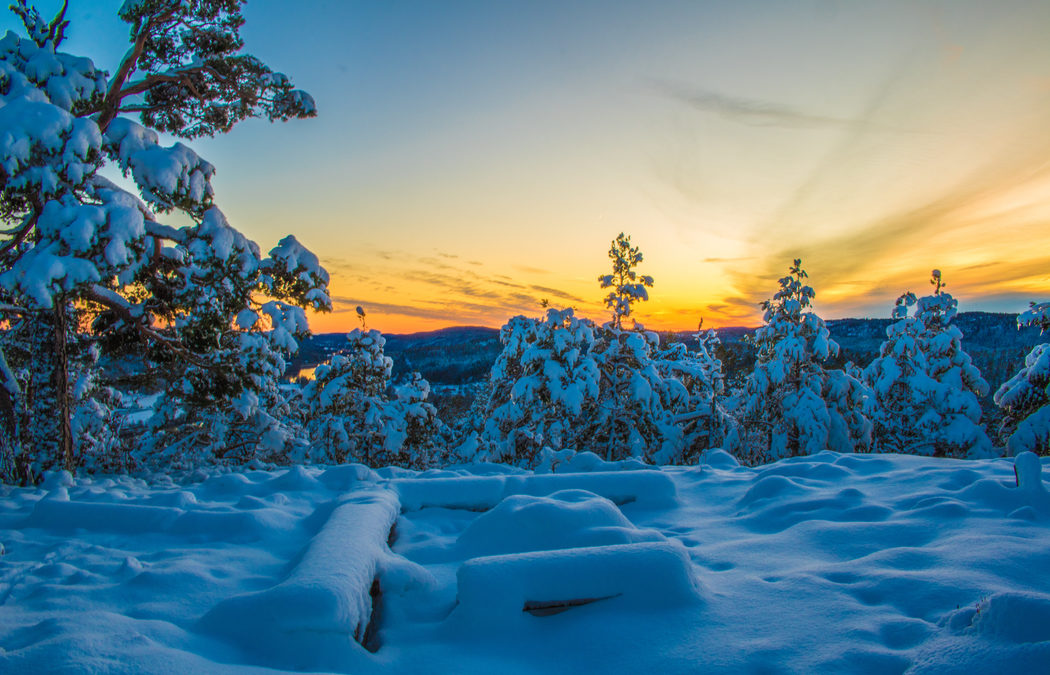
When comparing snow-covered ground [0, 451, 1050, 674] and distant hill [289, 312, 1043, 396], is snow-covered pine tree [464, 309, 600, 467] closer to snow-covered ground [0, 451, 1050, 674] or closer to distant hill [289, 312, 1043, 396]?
snow-covered ground [0, 451, 1050, 674]

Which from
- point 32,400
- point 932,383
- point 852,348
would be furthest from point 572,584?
point 852,348

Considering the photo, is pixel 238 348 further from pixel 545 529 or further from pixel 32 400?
pixel 545 529

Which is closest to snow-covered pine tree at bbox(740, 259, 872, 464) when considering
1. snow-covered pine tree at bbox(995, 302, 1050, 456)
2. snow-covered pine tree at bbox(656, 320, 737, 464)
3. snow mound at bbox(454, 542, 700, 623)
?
snow-covered pine tree at bbox(656, 320, 737, 464)

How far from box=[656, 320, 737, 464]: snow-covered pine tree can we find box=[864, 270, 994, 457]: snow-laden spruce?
18.6ft

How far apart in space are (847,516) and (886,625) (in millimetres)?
1662

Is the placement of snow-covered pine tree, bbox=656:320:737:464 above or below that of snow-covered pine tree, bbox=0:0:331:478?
below

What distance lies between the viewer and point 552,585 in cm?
236

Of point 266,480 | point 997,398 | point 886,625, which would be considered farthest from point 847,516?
point 997,398

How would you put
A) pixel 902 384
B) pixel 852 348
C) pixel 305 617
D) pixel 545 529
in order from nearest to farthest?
pixel 305 617 < pixel 545 529 < pixel 902 384 < pixel 852 348

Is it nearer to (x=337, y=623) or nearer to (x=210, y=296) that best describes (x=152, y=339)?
(x=210, y=296)

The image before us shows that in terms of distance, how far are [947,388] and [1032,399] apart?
3.21 m

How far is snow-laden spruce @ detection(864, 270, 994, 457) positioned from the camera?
15.9m

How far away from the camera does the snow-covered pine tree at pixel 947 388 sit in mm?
15750

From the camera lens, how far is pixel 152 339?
8.00 meters
